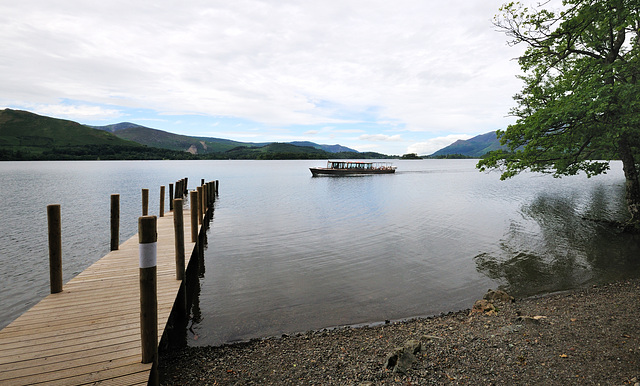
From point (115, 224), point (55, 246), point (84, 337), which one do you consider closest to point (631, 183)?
point (84, 337)

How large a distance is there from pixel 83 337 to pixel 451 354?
239 inches

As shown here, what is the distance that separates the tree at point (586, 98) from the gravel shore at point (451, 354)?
9.42 metres

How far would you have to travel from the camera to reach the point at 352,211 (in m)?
26.9

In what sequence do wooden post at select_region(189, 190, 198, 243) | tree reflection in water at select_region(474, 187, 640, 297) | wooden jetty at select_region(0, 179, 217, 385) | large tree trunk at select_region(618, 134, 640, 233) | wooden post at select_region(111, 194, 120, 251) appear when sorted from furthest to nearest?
1. large tree trunk at select_region(618, 134, 640, 233)
2. wooden post at select_region(189, 190, 198, 243)
3. tree reflection in water at select_region(474, 187, 640, 297)
4. wooden post at select_region(111, 194, 120, 251)
5. wooden jetty at select_region(0, 179, 217, 385)

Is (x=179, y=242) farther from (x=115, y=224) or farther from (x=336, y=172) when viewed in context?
(x=336, y=172)

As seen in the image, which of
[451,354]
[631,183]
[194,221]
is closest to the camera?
[451,354]

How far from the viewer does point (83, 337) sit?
499 centimetres

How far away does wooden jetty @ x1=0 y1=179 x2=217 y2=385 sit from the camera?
4.14 metres

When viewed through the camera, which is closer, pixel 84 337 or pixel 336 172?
pixel 84 337

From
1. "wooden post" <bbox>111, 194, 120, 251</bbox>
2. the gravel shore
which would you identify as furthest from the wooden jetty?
"wooden post" <bbox>111, 194, 120, 251</bbox>

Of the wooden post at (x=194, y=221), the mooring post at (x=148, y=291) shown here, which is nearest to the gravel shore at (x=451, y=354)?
the mooring post at (x=148, y=291)

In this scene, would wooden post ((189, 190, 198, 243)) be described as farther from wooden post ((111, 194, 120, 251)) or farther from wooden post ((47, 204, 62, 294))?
wooden post ((47, 204, 62, 294))

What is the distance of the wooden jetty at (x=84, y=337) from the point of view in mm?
4137

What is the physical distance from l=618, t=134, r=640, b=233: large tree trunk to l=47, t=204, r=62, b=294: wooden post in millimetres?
21832
